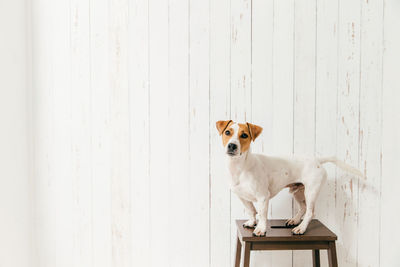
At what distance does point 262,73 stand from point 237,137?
17.1 inches

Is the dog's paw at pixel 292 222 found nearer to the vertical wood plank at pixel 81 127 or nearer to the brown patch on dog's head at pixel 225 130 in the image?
the brown patch on dog's head at pixel 225 130

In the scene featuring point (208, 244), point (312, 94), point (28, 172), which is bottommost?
point (208, 244)

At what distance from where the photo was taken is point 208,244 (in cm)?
164

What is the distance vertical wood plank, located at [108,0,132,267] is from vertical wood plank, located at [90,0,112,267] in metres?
0.02

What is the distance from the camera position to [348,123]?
5.18 ft

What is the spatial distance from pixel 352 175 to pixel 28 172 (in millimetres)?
1502

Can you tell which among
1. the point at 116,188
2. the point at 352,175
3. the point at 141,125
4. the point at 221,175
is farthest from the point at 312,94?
the point at 116,188

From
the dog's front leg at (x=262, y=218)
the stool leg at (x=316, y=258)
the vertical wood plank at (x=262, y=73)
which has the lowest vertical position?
the stool leg at (x=316, y=258)

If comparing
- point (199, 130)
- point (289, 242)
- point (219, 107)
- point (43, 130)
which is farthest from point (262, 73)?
point (43, 130)

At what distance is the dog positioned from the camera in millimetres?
1315

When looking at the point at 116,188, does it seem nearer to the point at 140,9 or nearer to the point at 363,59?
the point at 140,9

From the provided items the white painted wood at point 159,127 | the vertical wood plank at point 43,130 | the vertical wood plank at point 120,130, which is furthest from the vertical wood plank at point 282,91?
the vertical wood plank at point 43,130

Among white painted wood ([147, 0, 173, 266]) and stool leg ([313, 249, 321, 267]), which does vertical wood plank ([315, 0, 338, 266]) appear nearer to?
stool leg ([313, 249, 321, 267])

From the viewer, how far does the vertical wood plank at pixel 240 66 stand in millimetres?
1609
